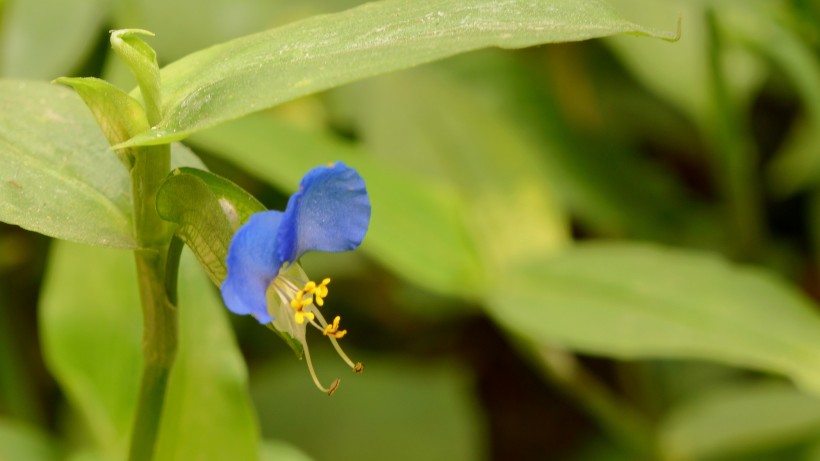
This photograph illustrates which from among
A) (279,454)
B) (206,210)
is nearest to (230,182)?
(206,210)

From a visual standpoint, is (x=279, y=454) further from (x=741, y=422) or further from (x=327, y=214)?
(x=741, y=422)

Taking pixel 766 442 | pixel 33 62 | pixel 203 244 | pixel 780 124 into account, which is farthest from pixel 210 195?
pixel 780 124

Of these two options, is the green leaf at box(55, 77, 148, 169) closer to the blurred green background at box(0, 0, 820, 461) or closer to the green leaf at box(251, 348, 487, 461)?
the blurred green background at box(0, 0, 820, 461)

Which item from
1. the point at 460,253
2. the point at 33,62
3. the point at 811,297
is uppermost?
the point at 811,297

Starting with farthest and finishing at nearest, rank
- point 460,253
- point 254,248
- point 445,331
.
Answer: point 445,331, point 460,253, point 254,248

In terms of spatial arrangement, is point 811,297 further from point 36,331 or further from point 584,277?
point 36,331

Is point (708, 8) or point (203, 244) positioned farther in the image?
point (708, 8)

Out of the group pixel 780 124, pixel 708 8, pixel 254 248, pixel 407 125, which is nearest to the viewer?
pixel 254 248

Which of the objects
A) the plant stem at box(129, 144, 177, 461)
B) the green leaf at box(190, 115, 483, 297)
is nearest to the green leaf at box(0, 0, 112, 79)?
the green leaf at box(190, 115, 483, 297)
